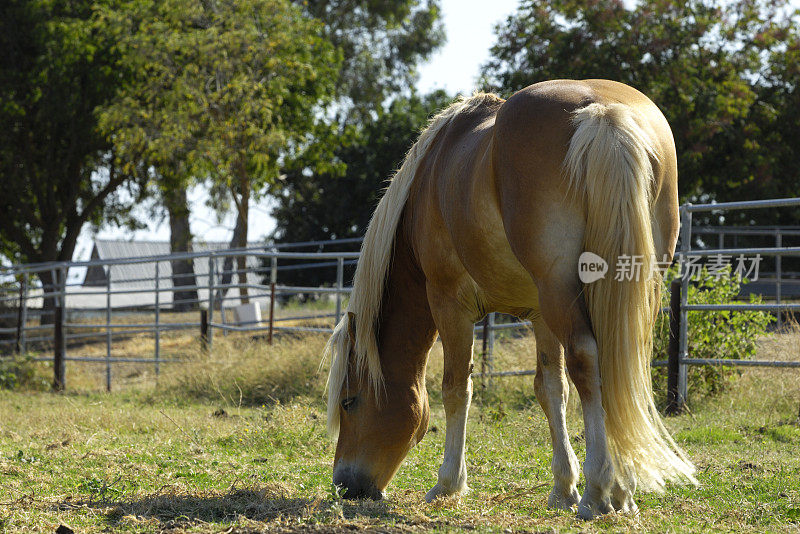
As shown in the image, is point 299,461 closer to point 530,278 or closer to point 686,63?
point 530,278

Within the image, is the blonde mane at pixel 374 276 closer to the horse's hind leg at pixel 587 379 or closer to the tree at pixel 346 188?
the horse's hind leg at pixel 587 379

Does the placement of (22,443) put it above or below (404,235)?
below

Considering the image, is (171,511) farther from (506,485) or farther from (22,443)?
(22,443)

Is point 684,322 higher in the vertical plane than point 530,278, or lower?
lower

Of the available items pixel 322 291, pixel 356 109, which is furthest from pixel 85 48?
pixel 322 291

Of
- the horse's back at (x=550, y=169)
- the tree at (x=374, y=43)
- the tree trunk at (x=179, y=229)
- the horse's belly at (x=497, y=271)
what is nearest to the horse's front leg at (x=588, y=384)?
the horse's back at (x=550, y=169)

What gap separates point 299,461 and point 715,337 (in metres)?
3.63

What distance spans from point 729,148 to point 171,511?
551 inches

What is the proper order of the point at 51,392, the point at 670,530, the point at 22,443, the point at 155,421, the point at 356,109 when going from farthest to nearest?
the point at 356,109 → the point at 51,392 → the point at 155,421 → the point at 22,443 → the point at 670,530

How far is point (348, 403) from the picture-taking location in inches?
145

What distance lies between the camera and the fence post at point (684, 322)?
614 centimetres

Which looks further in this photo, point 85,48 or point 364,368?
point 85,48

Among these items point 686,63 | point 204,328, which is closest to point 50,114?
point 204,328

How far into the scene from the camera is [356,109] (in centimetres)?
2214
